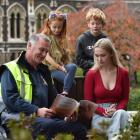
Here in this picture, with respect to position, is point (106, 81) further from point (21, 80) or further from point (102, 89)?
point (21, 80)

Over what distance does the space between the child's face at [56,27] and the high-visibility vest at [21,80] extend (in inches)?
39.1

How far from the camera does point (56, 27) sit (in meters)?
5.49

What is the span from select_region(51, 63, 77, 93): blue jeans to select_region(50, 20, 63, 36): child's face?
36 centimetres

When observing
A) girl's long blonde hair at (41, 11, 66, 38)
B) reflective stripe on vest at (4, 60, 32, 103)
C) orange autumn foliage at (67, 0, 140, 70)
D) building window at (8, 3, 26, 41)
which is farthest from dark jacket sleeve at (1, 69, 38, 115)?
building window at (8, 3, 26, 41)

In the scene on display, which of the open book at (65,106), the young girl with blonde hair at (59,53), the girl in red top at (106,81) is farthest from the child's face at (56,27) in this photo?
the open book at (65,106)

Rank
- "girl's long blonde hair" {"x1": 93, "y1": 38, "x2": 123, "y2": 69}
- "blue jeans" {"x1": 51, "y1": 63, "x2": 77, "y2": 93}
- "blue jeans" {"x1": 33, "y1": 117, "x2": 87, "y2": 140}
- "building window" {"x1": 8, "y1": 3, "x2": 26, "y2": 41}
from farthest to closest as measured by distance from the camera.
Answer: "building window" {"x1": 8, "y1": 3, "x2": 26, "y2": 41}
"blue jeans" {"x1": 51, "y1": 63, "x2": 77, "y2": 93}
"girl's long blonde hair" {"x1": 93, "y1": 38, "x2": 123, "y2": 69}
"blue jeans" {"x1": 33, "y1": 117, "x2": 87, "y2": 140}

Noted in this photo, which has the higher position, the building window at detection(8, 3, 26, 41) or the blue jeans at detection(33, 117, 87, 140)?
the blue jeans at detection(33, 117, 87, 140)

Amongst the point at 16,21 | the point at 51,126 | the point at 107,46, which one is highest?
the point at 107,46

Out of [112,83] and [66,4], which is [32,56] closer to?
[112,83]

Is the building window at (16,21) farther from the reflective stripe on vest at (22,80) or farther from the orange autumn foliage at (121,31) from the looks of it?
the reflective stripe on vest at (22,80)

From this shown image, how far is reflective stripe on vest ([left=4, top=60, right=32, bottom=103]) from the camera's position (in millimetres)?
4505

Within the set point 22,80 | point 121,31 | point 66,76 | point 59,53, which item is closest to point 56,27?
point 59,53

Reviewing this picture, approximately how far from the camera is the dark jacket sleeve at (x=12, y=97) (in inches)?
175

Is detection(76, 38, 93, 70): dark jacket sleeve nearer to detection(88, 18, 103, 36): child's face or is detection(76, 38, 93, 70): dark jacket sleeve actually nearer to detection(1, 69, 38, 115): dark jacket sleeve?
detection(88, 18, 103, 36): child's face
